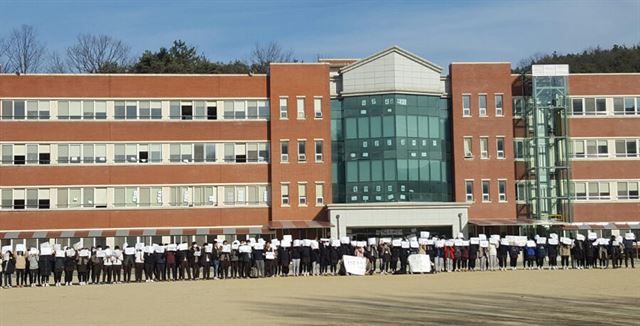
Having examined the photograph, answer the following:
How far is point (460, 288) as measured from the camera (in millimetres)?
31500

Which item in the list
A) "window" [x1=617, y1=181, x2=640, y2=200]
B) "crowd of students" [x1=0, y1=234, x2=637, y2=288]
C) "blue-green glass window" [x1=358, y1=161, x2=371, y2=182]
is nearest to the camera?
"crowd of students" [x1=0, y1=234, x2=637, y2=288]

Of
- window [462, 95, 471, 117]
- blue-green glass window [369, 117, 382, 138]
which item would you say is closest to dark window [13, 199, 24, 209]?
blue-green glass window [369, 117, 382, 138]

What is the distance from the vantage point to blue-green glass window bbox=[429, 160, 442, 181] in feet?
206

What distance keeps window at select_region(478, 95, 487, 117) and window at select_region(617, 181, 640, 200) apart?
35.3ft

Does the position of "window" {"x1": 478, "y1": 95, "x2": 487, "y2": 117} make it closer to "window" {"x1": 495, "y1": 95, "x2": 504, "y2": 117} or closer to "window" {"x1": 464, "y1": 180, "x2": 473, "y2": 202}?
"window" {"x1": 495, "y1": 95, "x2": 504, "y2": 117}

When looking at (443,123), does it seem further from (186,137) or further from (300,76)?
(186,137)

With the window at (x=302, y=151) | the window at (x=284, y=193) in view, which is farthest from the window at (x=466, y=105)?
the window at (x=284, y=193)

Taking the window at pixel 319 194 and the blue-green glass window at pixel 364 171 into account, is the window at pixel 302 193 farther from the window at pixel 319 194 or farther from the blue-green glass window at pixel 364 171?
the blue-green glass window at pixel 364 171

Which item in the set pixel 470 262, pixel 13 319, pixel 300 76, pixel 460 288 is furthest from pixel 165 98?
pixel 13 319

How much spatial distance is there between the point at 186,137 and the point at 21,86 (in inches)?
449

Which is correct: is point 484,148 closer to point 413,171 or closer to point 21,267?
point 413,171

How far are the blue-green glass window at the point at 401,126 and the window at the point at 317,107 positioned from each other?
17.8 ft

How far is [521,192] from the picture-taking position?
64.3 metres

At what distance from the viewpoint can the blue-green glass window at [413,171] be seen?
62.0 m
